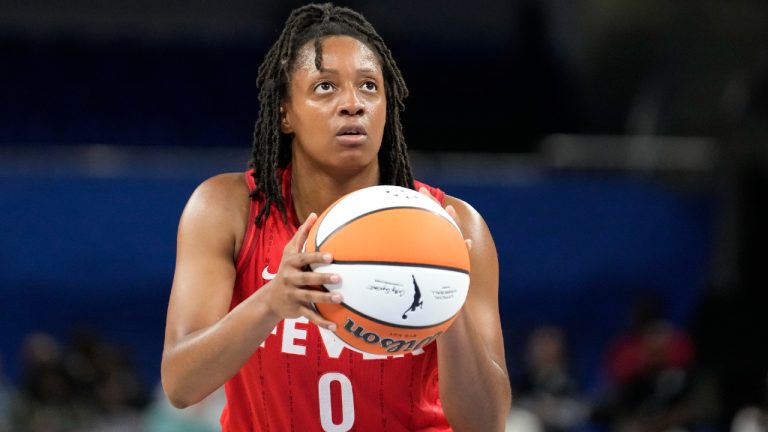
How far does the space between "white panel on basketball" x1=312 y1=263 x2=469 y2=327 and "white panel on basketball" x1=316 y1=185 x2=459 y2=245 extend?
0.15m

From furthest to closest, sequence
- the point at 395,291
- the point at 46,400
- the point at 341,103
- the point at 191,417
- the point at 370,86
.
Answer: the point at 46,400
the point at 191,417
the point at 370,86
the point at 341,103
the point at 395,291

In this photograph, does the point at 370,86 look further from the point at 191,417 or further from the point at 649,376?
the point at 649,376

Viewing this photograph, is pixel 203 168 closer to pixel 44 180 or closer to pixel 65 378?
pixel 44 180

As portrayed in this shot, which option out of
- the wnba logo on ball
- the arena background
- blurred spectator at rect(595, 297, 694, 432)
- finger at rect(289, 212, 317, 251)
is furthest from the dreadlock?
the arena background

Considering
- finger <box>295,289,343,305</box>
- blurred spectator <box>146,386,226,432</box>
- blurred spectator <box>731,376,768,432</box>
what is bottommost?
blurred spectator <box>731,376,768,432</box>

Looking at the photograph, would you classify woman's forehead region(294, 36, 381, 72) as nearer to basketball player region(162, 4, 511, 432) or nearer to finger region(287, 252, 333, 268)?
basketball player region(162, 4, 511, 432)

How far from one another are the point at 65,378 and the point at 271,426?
5688mm

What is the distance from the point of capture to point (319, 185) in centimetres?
368

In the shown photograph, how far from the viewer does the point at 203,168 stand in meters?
10.2

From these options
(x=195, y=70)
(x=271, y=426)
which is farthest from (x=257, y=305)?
(x=195, y=70)

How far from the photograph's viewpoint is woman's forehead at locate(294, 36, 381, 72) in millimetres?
3482

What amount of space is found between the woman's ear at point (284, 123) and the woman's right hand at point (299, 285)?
927 millimetres

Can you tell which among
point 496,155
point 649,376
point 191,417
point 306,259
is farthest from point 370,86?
point 496,155

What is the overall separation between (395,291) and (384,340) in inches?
5.8
